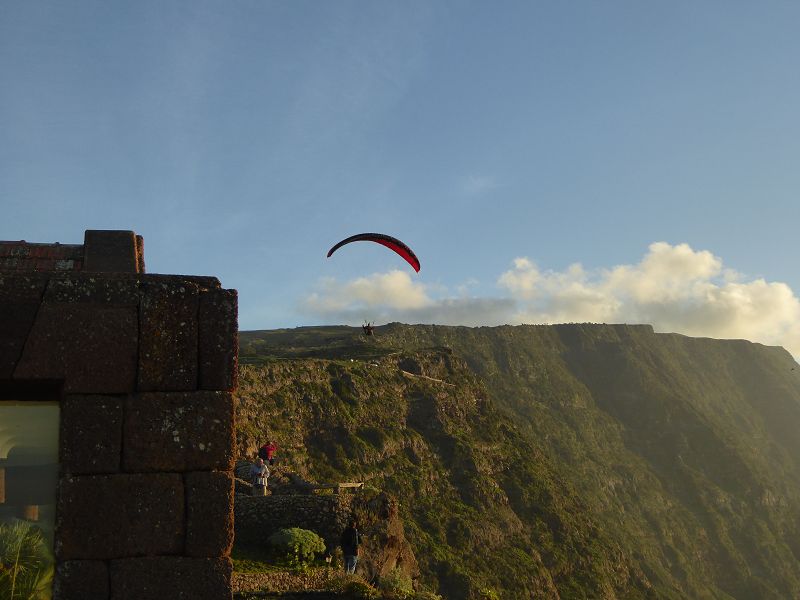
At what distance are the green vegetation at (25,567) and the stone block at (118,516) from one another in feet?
3.61

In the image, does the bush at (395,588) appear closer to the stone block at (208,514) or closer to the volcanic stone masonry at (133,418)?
the stone block at (208,514)

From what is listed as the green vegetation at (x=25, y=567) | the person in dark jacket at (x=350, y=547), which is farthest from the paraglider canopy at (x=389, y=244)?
the green vegetation at (x=25, y=567)

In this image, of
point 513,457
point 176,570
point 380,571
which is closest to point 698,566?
point 513,457

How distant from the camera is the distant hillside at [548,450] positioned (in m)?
59.3

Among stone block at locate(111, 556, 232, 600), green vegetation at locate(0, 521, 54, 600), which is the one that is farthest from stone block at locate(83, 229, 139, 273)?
stone block at locate(111, 556, 232, 600)

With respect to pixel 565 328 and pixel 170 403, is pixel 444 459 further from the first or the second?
pixel 565 328

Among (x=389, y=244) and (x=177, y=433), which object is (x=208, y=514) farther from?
(x=389, y=244)

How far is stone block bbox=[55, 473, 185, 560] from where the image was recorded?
24.7 feet

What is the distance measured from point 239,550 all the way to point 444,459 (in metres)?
48.1

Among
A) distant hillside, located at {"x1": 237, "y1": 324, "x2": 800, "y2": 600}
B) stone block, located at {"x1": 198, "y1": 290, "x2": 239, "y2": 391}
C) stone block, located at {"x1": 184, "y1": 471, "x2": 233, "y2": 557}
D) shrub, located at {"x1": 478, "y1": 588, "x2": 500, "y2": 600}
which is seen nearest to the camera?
stone block, located at {"x1": 184, "y1": 471, "x2": 233, "y2": 557}

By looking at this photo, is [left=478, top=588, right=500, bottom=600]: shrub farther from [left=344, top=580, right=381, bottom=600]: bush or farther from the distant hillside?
[left=344, top=580, right=381, bottom=600]: bush

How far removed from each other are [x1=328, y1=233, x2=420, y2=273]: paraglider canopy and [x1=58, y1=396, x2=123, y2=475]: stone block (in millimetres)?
11306

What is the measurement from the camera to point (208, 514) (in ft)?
25.5

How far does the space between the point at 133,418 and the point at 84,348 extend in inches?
29.6
